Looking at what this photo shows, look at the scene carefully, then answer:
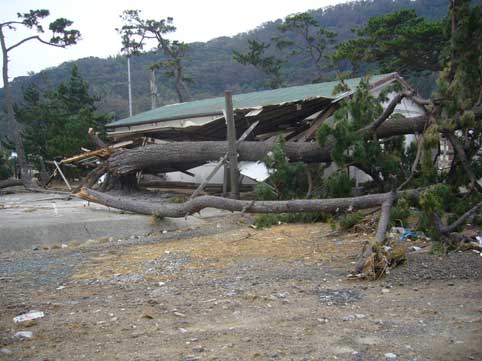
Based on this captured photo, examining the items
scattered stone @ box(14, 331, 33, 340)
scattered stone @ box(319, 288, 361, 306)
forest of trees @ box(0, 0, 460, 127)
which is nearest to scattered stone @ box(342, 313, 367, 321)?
scattered stone @ box(319, 288, 361, 306)

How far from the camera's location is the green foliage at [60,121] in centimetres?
1648

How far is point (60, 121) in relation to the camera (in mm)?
19375

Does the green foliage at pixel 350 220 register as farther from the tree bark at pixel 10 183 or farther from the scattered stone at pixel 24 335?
the tree bark at pixel 10 183

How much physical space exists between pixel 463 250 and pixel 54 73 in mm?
61357

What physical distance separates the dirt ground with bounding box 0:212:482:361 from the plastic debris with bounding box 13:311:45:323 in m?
0.08

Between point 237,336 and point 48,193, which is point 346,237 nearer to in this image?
point 237,336

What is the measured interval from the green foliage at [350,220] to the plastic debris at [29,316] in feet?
15.1

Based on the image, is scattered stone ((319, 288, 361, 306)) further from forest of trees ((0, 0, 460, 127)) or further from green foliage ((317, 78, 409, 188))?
forest of trees ((0, 0, 460, 127))

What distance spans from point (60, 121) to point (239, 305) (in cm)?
1705

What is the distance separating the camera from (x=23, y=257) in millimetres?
6773

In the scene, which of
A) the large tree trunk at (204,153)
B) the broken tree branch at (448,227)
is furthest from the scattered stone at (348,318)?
the large tree trunk at (204,153)

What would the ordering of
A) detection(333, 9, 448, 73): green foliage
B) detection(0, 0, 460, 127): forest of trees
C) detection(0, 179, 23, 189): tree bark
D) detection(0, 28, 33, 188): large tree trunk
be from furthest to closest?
detection(0, 0, 460, 127): forest of trees
detection(333, 9, 448, 73): green foliage
detection(0, 28, 33, 188): large tree trunk
detection(0, 179, 23, 189): tree bark

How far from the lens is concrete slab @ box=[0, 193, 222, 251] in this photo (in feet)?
25.0

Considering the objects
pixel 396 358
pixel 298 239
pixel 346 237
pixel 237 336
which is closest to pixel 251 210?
pixel 298 239
